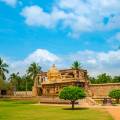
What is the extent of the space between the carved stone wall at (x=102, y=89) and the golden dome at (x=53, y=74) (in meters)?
10.8

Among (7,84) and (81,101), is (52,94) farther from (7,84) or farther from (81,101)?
(7,84)

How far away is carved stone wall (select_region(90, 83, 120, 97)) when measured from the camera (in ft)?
220

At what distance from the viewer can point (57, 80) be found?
76.5m

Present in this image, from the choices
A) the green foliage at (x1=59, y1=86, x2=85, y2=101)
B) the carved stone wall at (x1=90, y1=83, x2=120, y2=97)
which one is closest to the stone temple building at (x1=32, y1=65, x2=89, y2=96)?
the carved stone wall at (x1=90, y1=83, x2=120, y2=97)

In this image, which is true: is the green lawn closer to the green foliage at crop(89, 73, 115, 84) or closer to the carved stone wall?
the carved stone wall

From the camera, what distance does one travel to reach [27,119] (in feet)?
101

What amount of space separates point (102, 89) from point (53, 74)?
1495cm

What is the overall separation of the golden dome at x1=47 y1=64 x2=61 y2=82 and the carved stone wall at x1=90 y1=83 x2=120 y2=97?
10805 millimetres

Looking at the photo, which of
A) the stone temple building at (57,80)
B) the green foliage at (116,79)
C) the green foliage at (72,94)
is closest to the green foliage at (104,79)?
the green foliage at (116,79)

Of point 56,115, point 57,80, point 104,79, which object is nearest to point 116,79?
point 104,79

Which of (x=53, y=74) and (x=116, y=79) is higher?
(x=116, y=79)

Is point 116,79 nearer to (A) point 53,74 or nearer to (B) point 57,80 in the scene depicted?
(A) point 53,74

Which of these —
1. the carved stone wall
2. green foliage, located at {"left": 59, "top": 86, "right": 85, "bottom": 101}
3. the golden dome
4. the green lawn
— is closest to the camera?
the green lawn

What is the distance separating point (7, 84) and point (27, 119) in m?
71.2
